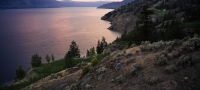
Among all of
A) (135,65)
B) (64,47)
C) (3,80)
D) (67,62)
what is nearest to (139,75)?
(135,65)

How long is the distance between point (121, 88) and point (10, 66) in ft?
261

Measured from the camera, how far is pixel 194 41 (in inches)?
690

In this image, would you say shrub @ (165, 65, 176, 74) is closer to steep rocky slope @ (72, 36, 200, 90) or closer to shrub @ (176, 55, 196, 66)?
steep rocky slope @ (72, 36, 200, 90)

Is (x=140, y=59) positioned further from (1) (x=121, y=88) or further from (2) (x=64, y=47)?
(2) (x=64, y=47)

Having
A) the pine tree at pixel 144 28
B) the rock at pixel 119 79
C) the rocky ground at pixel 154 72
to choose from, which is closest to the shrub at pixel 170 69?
the rocky ground at pixel 154 72

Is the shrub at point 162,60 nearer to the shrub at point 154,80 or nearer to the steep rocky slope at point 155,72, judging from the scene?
the steep rocky slope at point 155,72

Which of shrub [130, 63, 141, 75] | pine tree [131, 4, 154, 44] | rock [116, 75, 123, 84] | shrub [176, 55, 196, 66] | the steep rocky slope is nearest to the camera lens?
the steep rocky slope

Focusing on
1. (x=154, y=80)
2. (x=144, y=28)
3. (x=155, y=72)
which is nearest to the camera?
(x=154, y=80)

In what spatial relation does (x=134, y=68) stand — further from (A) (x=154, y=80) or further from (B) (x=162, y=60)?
(A) (x=154, y=80)

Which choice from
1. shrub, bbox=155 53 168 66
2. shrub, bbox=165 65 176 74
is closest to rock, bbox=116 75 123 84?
shrub, bbox=155 53 168 66

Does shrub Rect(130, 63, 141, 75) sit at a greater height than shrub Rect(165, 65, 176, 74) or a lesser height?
lesser

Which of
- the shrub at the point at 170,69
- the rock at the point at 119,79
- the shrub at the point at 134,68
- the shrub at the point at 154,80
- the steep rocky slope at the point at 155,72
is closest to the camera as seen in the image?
the steep rocky slope at the point at 155,72

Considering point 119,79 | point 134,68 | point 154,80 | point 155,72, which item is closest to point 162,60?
point 155,72

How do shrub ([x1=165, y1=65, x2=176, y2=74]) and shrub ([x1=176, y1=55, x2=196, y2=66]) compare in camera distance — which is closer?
shrub ([x1=165, y1=65, x2=176, y2=74])
